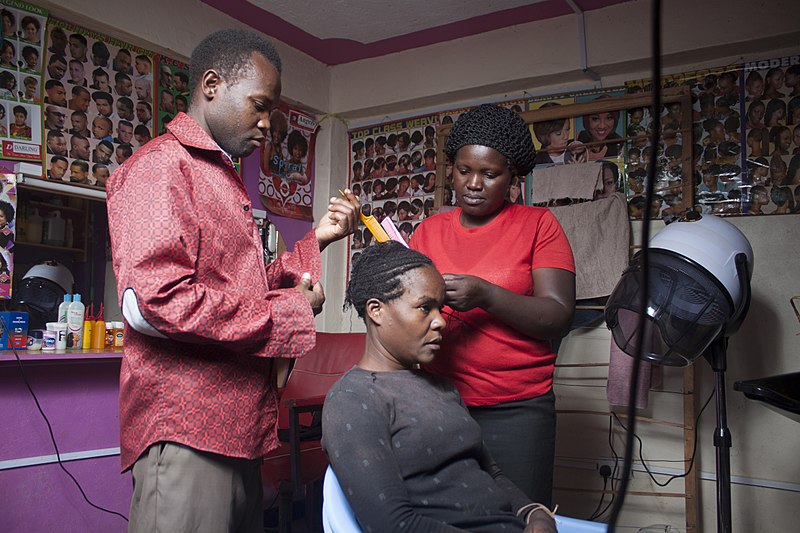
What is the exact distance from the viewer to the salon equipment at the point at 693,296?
1934 millimetres

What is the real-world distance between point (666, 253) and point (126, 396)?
159 centimetres

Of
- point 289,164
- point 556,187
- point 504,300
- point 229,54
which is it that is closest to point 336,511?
point 504,300

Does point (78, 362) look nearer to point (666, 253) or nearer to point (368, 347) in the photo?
point (368, 347)

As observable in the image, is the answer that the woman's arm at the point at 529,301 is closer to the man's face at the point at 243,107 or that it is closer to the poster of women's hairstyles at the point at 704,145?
the man's face at the point at 243,107

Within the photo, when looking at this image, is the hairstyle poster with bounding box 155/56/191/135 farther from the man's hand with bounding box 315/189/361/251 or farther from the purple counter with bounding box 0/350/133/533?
the man's hand with bounding box 315/189/361/251

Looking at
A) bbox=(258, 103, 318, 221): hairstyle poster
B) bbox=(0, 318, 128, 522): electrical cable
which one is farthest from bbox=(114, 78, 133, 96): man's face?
bbox=(0, 318, 128, 522): electrical cable

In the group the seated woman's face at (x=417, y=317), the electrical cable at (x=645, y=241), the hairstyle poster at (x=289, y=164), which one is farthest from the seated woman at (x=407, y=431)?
the hairstyle poster at (x=289, y=164)

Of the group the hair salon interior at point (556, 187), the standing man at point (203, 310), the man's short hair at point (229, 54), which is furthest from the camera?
the hair salon interior at point (556, 187)

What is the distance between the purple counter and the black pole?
7.64 feet

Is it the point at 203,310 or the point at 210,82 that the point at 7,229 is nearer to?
the point at 210,82

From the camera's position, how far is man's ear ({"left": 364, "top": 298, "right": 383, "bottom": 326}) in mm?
1419

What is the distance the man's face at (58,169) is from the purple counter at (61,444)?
75 cm

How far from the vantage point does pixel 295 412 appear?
8.14 ft

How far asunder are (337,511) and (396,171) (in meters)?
2.98
